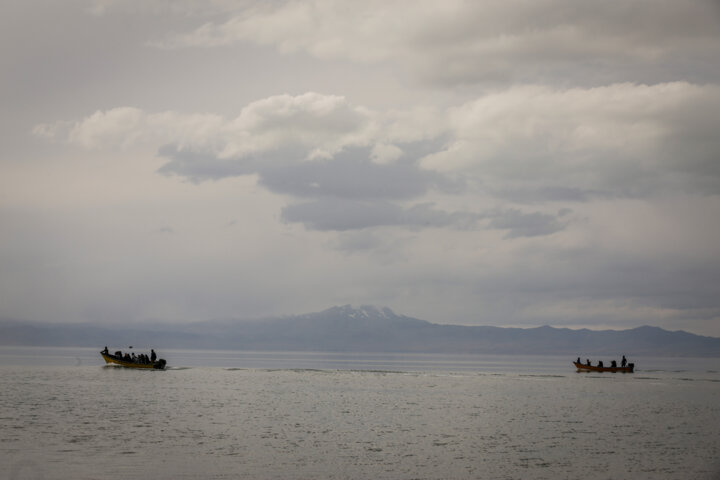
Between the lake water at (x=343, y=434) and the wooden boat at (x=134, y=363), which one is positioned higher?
the wooden boat at (x=134, y=363)

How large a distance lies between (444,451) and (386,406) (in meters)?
26.5

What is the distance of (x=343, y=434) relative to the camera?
50250mm

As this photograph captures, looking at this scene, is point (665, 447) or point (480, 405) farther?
point (480, 405)

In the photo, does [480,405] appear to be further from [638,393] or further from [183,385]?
[183,385]

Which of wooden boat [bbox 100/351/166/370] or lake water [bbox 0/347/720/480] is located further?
wooden boat [bbox 100/351/166/370]

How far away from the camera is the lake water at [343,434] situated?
124 ft

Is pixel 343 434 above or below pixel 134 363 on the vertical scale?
below

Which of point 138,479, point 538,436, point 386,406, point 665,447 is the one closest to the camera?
point 138,479

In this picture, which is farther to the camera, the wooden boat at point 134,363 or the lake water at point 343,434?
the wooden boat at point 134,363

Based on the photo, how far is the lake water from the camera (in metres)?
37.7

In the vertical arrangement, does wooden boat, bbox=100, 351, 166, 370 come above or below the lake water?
above

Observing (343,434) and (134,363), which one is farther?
(134,363)

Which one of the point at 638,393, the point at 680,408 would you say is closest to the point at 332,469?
the point at 680,408

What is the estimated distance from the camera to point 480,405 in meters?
73.2
